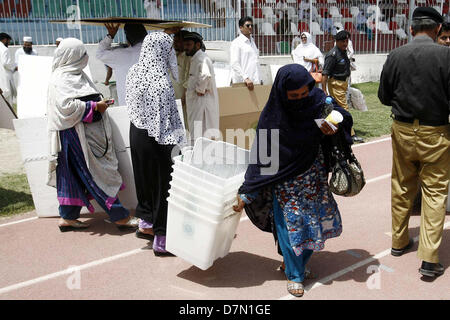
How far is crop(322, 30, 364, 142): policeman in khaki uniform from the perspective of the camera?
8000 millimetres

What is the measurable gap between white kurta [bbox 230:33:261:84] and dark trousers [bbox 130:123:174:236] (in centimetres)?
382

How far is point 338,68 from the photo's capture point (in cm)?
805

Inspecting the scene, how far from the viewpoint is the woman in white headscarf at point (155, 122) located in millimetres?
3953

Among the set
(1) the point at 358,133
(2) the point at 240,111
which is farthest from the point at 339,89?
(2) the point at 240,111

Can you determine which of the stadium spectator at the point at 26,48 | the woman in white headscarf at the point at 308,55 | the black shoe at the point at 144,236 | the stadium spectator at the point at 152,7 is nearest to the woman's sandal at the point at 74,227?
the black shoe at the point at 144,236

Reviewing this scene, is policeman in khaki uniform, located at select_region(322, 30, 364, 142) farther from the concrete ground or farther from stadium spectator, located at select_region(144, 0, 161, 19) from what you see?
stadium spectator, located at select_region(144, 0, 161, 19)

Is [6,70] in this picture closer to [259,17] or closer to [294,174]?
[259,17]

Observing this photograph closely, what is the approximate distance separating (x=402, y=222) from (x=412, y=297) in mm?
765

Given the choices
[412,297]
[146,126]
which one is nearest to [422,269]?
[412,297]

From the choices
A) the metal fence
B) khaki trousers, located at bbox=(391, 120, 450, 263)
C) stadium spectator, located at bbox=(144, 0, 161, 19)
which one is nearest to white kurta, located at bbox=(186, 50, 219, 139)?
khaki trousers, located at bbox=(391, 120, 450, 263)

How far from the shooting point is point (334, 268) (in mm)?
3934

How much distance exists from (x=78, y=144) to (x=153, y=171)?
37.9 inches

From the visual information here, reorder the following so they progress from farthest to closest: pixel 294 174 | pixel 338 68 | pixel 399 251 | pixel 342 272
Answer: pixel 338 68
pixel 399 251
pixel 342 272
pixel 294 174
